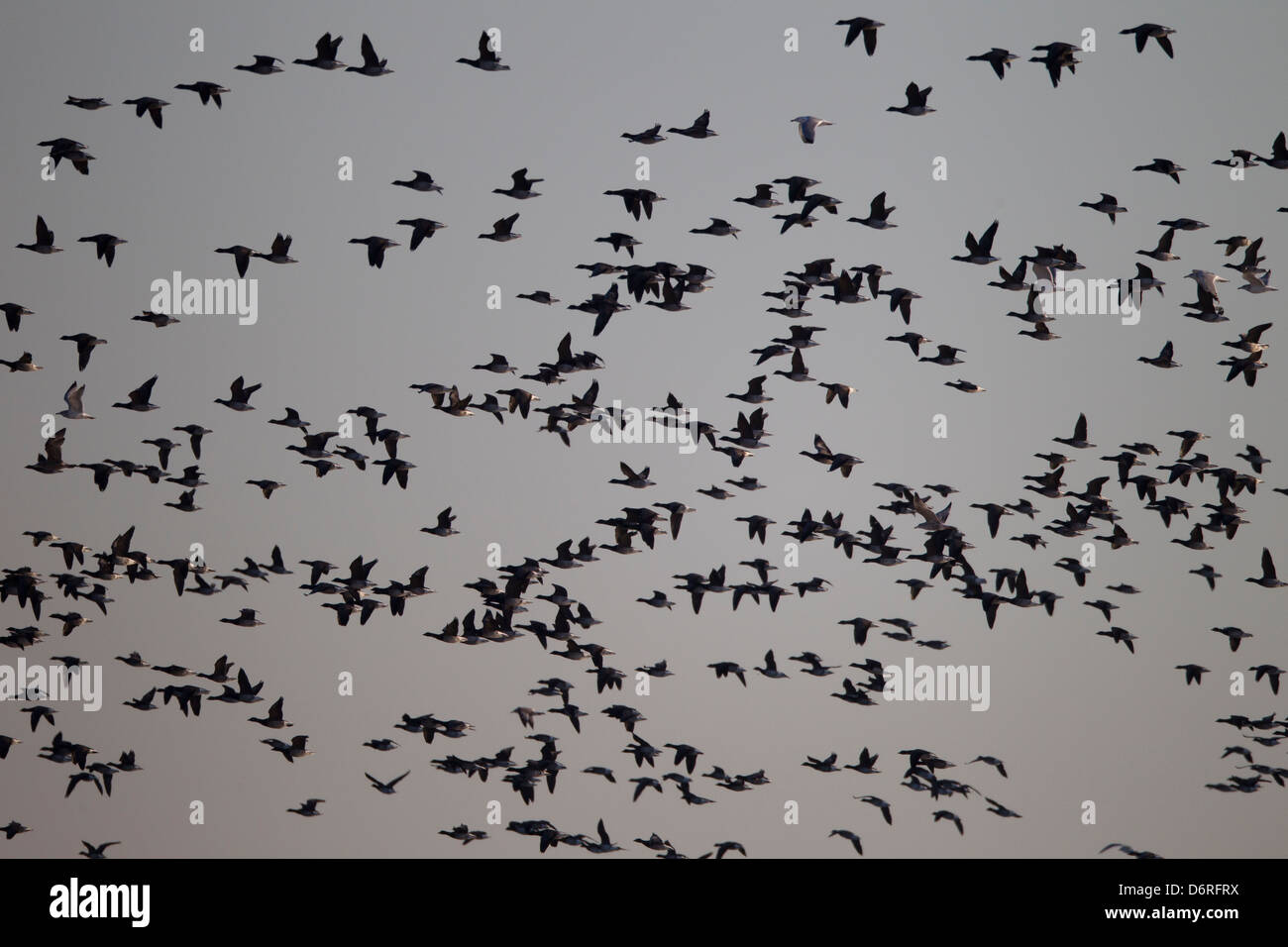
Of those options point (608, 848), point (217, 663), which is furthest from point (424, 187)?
point (608, 848)

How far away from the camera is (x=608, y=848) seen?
68750mm

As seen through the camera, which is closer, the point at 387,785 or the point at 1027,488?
the point at 1027,488

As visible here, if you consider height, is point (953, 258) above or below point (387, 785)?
above

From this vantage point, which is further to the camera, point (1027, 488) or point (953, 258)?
point (1027, 488)

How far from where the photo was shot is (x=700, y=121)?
6034cm

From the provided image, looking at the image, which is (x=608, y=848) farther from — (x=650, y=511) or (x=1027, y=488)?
(x=1027, y=488)

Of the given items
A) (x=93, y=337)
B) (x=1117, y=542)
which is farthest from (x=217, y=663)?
(x=1117, y=542)

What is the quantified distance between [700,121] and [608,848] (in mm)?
24198

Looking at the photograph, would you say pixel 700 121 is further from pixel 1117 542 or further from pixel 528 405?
pixel 1117 542
